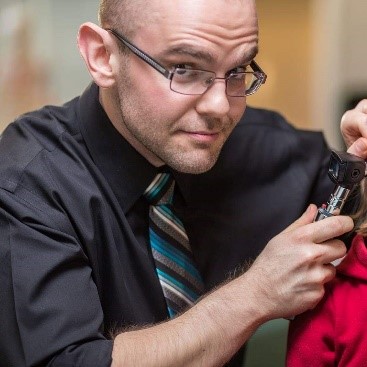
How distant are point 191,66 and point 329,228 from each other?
38 centimetres

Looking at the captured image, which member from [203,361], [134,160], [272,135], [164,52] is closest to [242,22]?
[164,52]

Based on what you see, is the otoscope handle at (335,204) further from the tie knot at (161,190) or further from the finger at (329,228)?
the tie knot at (161,190)

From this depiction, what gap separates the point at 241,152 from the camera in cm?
189

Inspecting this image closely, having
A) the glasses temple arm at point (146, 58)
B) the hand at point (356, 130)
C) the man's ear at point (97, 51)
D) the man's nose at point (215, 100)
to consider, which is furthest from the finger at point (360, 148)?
the man's ear at point (97, 51)

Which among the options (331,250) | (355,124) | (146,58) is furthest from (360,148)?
(146,58)

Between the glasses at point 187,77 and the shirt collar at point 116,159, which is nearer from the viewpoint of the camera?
the glasses at point 187,77

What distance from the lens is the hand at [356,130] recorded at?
150cm

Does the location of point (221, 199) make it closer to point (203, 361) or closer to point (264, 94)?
point (203, 361)

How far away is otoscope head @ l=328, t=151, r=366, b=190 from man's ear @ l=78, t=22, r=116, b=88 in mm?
489

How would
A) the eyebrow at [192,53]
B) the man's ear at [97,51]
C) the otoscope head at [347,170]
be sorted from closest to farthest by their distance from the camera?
the otoscope head at [347,170]
the eyebrow at [192,53]
the man's ear at [97,51]

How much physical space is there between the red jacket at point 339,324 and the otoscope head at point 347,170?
13 centimetres

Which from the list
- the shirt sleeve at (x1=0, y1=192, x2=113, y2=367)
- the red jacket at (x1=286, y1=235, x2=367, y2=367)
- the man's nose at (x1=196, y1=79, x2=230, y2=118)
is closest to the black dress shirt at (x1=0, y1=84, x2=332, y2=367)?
the shirt sleeve at (x1=0, y1=192, x2=113, y2=367)

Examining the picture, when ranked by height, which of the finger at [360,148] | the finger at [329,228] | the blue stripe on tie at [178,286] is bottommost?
the blue stripe on tie at [178,286]

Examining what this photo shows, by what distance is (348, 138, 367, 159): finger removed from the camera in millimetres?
1494
